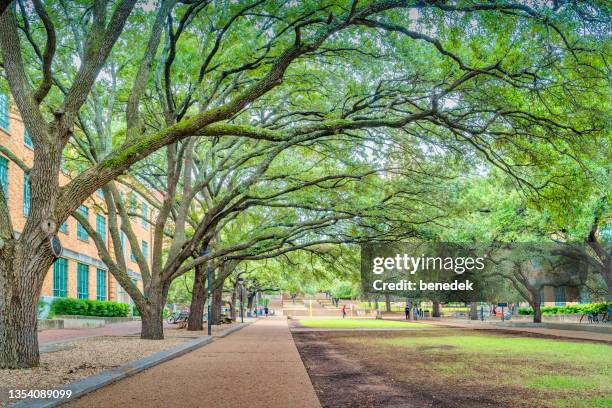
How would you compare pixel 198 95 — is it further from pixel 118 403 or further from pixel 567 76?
pixel 118 403

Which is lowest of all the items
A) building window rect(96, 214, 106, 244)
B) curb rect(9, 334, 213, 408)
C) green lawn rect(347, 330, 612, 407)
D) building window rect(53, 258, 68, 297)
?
green lawn rect(347, 330, 612, 407)

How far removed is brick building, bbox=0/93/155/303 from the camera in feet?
96.2

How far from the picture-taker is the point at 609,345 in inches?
771

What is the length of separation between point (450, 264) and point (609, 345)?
68.9 ft

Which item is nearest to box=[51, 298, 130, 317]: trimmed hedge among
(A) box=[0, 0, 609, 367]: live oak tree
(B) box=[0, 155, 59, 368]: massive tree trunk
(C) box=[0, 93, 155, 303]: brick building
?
(C) box=[0, 93, 155, 303]: brick building

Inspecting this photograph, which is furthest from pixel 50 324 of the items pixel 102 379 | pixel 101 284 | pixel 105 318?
pixel 102 379

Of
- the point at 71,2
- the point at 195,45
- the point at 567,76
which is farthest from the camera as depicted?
the point at 195,45

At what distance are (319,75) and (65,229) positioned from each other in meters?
24.4

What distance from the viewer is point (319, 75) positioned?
18438mm

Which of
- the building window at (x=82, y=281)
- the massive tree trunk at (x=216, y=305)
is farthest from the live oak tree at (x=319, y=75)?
the building window at (x=82, y=281)

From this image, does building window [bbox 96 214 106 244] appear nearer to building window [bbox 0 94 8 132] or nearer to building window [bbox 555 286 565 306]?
building window [bbox 0 94 8 132]

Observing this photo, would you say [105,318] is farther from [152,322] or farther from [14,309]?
[14,309]

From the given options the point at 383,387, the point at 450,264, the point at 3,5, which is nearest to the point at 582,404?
the point at 383,387

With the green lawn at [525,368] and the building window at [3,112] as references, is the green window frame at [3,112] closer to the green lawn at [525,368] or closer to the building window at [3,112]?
the building window at [3,112]
